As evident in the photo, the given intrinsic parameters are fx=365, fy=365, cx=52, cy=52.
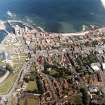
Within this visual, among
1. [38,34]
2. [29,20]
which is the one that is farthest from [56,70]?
[29,20]

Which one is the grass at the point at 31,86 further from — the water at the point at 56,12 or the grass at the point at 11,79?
the water at the point at 56,12

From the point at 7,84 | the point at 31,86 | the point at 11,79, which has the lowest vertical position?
the point at 31,86

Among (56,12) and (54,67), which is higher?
(56,12)

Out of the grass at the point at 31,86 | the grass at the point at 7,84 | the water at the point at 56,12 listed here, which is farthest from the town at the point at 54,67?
the water at the point at 56,12

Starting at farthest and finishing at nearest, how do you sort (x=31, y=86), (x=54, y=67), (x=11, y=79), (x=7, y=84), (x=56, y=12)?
(x=56, y=12) < (x=54, y=67) < (x=11, y=79) < (x=7, y=84) < (x=31, y=86)

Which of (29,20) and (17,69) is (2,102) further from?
(29,20)

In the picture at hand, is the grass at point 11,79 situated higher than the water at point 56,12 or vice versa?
the water at point 56,12

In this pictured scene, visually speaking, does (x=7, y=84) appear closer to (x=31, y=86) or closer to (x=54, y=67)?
(x=31, y=86)

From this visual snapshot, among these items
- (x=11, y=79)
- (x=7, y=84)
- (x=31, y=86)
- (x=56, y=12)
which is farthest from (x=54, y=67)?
(x=56, y=12)

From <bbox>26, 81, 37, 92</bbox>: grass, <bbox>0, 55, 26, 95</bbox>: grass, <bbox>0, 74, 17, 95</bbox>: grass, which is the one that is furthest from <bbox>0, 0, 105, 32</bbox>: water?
<bbox>26, 81, 37, 92</bbox>: grass
